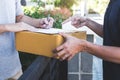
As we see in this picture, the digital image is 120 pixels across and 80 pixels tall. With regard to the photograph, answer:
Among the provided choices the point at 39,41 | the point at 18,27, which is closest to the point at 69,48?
the point at 39,41

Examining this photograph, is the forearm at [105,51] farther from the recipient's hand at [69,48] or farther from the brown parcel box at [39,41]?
the brown parcel box at [39,41]

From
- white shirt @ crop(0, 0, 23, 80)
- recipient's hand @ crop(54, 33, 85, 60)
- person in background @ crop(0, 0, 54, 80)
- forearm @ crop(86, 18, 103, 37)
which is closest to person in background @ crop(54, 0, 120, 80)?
recipient's hand @ crop(54, 33, 85, 60)

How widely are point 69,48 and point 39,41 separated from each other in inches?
8.6

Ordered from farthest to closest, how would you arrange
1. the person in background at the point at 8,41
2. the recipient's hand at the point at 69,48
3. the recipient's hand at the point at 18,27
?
the person in background at the point at 8,41 → the recipient's hand at the point at 18,27 → the recipient's hand at the point at 69,48

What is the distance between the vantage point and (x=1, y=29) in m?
2.37

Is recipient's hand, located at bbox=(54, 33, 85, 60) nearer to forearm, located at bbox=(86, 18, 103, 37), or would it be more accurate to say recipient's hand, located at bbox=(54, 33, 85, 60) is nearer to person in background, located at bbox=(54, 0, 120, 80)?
person in background, located at bbox=(54, 0, 120, 80)

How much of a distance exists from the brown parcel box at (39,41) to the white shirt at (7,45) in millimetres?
344

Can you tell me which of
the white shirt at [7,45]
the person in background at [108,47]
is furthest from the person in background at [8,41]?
the person in background at [108,47]

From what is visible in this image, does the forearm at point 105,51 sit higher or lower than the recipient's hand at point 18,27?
lower

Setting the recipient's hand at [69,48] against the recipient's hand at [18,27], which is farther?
the recipient's hand at [18,27]

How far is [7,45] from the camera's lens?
253 cm

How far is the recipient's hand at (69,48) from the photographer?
189 centimetres

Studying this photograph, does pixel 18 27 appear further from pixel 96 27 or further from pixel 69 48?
pixel 96 27

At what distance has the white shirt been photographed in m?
2.48
